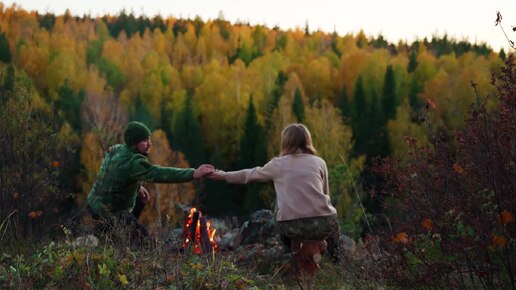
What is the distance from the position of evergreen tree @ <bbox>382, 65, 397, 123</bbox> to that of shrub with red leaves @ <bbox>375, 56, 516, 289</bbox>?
53.6 m

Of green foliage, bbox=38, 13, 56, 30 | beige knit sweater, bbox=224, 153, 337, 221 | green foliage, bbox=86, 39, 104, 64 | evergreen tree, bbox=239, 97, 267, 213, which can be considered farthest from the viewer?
green foliage, bbox=38, 13, 56, 30

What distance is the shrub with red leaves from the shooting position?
347 cm

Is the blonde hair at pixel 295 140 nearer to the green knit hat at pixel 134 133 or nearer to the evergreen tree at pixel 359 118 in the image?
the green knit hat at pixel 134 133

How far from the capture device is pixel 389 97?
6097 centimetres

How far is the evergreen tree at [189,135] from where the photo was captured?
5428cm

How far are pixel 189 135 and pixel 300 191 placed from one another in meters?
50.0

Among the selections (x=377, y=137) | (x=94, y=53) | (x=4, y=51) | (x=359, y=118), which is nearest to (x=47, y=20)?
(x=94, y=53)

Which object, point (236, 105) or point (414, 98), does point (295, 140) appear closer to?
point (236, 105)

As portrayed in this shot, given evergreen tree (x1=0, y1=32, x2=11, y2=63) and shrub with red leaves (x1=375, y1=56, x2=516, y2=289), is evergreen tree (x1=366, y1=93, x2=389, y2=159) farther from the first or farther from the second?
shrub with red leaves (x1=375, y1=56, x2=516, y2=289)

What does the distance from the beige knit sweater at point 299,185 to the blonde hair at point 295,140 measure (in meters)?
0.05

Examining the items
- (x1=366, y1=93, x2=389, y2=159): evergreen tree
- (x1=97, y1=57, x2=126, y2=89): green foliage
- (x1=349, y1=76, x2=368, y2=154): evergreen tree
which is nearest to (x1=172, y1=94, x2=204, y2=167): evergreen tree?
(x1=349, y1=76, x2=368, y2=154): evergreen tree

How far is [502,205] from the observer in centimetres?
345

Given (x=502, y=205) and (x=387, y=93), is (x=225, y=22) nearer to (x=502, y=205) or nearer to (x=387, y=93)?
(x=387, y=93)

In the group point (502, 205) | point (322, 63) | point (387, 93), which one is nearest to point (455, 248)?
point (502, 205)
